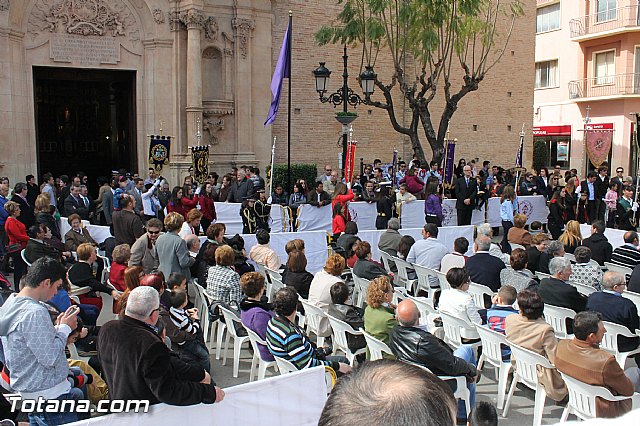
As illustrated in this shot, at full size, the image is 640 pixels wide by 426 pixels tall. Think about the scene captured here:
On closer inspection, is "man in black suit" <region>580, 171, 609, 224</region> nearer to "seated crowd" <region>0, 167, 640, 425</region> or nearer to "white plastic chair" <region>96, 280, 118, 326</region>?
"seated crowd" <region>0, 167, 640, 425</region>

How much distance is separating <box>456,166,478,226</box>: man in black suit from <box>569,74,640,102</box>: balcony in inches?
776

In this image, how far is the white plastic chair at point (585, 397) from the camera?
17.5 feet

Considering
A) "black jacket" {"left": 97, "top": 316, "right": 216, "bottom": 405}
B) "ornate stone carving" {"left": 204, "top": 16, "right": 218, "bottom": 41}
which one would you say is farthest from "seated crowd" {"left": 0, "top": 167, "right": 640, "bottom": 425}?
"ornate stone carving" {"left": 204, "top": 16, "right": 218, "bottom": 41}

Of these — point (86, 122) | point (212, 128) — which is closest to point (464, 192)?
point (212, 128)

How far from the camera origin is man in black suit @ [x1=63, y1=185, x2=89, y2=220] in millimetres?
13547

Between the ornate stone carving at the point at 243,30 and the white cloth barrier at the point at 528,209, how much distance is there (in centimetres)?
922

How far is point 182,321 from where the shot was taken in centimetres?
617

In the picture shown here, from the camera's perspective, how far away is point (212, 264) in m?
9.12

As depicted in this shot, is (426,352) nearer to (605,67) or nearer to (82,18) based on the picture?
(82,18)

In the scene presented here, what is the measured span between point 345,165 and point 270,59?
20.8ft

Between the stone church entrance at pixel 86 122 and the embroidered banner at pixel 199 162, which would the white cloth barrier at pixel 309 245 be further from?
the stone church entrance at pixel 86 122

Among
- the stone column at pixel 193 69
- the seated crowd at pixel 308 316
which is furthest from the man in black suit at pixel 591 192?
the stone column at pixel 193 69

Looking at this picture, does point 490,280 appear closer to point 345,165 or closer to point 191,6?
point 345,165

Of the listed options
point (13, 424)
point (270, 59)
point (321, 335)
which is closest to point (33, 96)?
point (270, 59)
